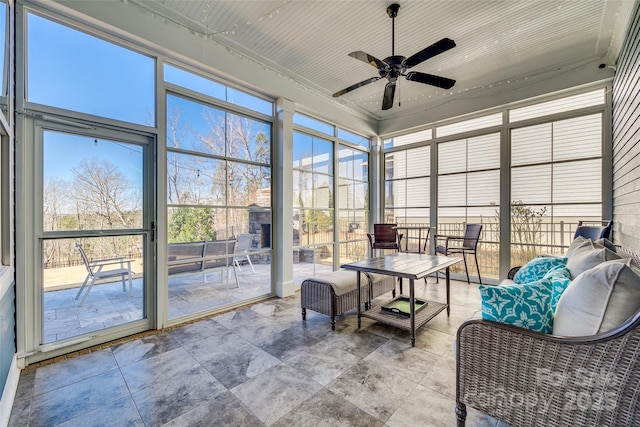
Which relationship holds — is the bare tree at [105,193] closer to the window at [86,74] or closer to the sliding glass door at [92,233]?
the sliding glass door at [92,233]

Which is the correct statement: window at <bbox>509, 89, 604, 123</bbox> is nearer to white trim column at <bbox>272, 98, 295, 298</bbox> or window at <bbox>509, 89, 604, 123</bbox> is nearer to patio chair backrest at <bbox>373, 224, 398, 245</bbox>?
patio chair backrest at <bbox>373, 224, 398, 245</bbox>

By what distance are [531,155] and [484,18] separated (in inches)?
93.9

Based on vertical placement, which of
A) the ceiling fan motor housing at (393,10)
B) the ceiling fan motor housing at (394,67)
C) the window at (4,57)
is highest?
the ceiling fan motor housing at (393,10)

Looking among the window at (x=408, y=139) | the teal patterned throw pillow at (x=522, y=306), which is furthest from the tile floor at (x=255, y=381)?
the window at (x=408, y=139)

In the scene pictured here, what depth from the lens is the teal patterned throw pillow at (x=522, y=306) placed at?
1354 mm

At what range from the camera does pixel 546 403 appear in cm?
126

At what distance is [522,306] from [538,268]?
4.53ft

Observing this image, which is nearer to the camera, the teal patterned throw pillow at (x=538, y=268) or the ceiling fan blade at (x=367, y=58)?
the teal patterned throw pillow at (x=538, y=268)

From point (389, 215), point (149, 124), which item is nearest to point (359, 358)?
point (149, 124)

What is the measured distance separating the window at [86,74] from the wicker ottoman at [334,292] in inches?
97.2

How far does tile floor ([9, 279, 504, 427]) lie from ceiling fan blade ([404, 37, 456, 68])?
2.66 m

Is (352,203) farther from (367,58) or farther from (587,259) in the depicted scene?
(587,259)

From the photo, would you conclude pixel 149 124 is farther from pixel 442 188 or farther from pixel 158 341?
pixel 442 188

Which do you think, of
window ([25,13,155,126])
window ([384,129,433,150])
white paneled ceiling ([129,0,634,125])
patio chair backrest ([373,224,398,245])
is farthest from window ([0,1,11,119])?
window ([384,129,433,150])
